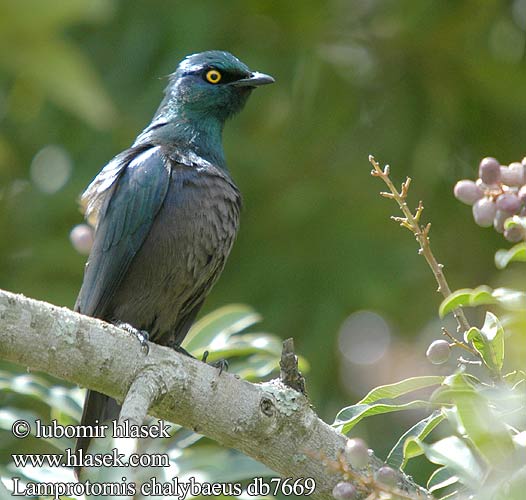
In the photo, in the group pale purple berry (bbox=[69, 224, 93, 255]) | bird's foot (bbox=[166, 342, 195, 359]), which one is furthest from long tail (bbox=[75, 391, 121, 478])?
pale purple berry (bbox=[69, 224, 93, 255])

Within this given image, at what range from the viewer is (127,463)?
2316mm

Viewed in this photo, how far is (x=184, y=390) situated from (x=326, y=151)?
3716mm

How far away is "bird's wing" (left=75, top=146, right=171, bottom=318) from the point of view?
4.09m

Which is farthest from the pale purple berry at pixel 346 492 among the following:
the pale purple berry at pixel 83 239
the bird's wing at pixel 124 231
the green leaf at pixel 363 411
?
the pale purple berry at pixel 83 239

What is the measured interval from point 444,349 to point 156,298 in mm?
1892

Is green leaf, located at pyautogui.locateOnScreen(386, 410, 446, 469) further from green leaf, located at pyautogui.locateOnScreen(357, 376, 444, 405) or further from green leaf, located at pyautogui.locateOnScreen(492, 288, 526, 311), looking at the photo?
green leaf, located at pyautogui.locateOnScreen(492, 288, 526, 311)

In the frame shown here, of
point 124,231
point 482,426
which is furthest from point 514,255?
point 124,231

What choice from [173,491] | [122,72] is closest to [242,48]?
[122,72]

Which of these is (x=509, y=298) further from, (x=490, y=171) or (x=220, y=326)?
(x=220, y=326)

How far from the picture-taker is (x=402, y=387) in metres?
2.60

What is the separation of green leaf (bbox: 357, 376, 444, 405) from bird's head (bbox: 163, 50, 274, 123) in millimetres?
2496

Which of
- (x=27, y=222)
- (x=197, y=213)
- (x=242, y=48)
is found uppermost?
(x=242, y=48)

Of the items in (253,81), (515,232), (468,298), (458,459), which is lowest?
(458,459)

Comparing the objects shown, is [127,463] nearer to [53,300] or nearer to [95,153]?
[53,300]
